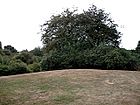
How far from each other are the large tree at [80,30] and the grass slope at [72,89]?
8.50 m

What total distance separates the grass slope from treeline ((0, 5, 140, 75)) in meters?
5.20

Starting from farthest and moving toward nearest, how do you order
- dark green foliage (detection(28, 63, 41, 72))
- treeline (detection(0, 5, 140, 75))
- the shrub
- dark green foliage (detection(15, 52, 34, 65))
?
dark green foliage (detection(15, 52, 34, 65))
dark green foliage (detection(28, 63, 41, 72))
treeline (detection(0, 5, 140, 75))
the shrub

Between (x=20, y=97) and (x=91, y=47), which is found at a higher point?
(x=91, y=47)

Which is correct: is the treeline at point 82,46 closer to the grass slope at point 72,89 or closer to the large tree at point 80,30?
the large tree at point 80,30

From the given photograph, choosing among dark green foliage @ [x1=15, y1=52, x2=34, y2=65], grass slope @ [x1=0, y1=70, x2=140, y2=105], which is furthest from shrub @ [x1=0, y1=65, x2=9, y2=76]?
dark green foliage @ [x1=15, y1=52, x2=34, y2=65]

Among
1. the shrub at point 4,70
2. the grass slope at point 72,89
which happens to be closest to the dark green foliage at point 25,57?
the shrub at point 4,70

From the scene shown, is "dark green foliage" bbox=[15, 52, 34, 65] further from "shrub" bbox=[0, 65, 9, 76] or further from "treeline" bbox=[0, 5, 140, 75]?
"shrub" bbox=[0, 65, 9, 76]

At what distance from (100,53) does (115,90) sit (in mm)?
9705

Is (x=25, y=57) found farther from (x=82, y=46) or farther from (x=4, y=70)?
(x=4, y=70)

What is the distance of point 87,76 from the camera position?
710 inches

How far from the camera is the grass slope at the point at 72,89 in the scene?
12836 mm

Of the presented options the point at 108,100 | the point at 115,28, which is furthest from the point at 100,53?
the point at 108,100

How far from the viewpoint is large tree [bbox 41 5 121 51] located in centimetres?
2719

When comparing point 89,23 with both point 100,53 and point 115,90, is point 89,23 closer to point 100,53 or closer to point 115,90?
point 100,53
